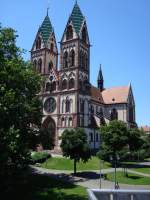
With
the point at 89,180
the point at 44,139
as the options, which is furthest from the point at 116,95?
the point at 44,139

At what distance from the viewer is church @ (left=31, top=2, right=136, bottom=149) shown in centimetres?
7294

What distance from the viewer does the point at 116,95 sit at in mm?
91000

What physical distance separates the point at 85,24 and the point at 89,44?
15.6ft

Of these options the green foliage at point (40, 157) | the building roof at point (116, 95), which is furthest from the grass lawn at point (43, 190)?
the building roof at point (116, 95)

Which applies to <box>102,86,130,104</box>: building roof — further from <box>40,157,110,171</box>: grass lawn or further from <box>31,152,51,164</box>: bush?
<box>31,152,51,164</box>: bush

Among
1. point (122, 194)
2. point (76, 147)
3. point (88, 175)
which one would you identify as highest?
point (76, 147)

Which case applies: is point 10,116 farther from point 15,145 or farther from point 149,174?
point 149,174

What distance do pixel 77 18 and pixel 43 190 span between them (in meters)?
51.4

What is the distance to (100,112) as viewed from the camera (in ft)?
280

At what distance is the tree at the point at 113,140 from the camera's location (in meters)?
55.5

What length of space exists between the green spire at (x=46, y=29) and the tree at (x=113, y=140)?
114ft

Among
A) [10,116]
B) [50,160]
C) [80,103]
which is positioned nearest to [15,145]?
[10,116]

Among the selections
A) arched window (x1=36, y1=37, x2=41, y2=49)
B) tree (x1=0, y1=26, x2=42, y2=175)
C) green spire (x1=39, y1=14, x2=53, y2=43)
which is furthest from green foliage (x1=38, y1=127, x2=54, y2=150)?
arched window (x1=36, y1=37, x2=41, y2=49)

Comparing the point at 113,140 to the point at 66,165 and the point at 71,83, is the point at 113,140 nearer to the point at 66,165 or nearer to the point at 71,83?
the point at 66,165
